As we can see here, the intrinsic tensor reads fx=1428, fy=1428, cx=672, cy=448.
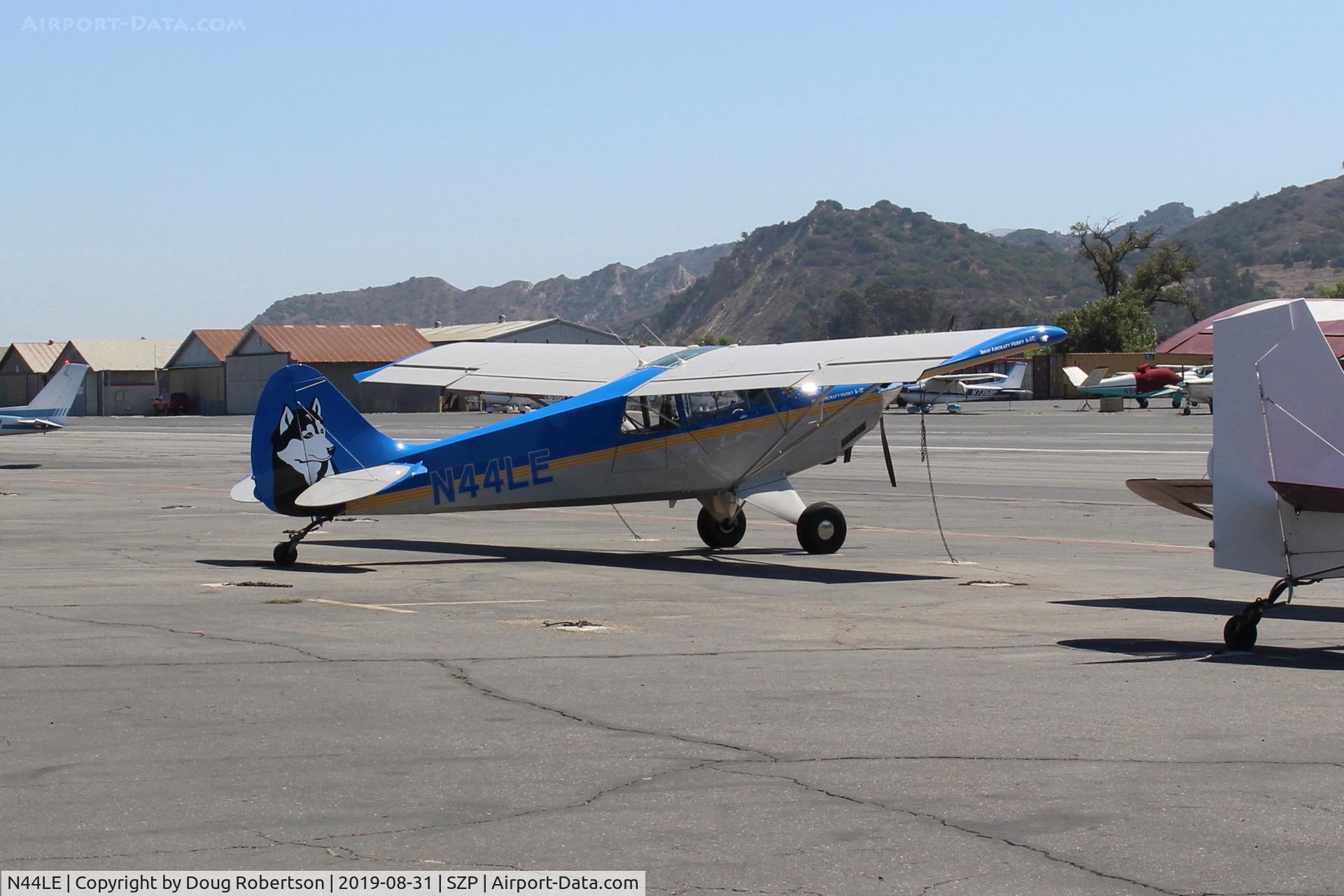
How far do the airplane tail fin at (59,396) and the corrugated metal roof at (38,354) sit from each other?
300 feet

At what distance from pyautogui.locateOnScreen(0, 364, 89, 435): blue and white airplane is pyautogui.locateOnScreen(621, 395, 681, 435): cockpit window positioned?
30.4 metres

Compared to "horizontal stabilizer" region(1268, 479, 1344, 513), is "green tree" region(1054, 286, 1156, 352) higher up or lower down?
higher up

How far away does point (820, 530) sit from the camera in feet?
54.2

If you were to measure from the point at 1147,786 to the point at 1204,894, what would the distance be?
1345 mm

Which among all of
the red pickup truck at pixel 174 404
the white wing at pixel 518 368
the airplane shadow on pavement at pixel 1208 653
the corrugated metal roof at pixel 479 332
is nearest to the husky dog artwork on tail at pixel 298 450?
the white wing at pixel 518 368

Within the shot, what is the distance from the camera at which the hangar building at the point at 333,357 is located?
341 ft

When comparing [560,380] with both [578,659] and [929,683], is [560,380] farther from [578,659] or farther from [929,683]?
[929,683]

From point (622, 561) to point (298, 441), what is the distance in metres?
3.78

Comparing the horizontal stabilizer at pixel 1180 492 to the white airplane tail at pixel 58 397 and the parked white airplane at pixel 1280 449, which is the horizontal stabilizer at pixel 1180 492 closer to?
the parked white airplane at pixel 1280 449

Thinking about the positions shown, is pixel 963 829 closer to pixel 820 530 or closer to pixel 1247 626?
pixel 1247 626

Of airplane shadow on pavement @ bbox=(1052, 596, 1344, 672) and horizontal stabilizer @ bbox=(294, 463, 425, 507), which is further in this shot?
horizontal stabilizer @ bbox=(294, 463, 425, 507)

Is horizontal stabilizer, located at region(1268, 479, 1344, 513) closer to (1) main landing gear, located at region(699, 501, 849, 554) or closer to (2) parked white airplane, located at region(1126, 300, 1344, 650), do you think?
(2) parked white airplane, located at region(1126, 300, 1344, 650)

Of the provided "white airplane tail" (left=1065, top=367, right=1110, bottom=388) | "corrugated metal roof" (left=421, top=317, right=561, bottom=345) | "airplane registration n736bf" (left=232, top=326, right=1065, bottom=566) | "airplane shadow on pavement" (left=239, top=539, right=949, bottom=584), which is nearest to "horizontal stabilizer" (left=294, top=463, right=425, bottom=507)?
"airplane registration n736bf" (left=232, top=326, right=1065, bottom=566)

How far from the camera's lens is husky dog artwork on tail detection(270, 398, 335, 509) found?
14.9 m
